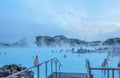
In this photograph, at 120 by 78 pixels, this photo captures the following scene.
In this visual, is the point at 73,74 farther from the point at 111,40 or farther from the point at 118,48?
the point at 111,40

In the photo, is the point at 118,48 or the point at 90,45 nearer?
the point at 118,48

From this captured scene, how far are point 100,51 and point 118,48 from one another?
616 inches

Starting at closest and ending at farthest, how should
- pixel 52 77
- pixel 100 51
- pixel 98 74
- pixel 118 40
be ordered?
pixel 52 77 < pixel 98 74 < pixel 118 40 < pixel 100 51

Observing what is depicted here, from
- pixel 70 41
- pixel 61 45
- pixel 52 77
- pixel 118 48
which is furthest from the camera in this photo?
pixel 61 45

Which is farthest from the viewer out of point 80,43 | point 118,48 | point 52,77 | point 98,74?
point 80,43

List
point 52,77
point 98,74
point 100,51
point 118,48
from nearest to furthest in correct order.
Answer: point 52,77 → point 98,74 → point 118,48 → point 100,51

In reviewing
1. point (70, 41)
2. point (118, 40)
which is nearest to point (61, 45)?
point (70, 41)

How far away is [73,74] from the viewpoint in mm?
10930

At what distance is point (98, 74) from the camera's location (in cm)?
1339

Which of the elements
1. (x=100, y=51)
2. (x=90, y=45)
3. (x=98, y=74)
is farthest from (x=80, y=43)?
(x=98, y=74)

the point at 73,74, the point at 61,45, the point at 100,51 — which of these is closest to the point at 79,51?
the point at 100,51

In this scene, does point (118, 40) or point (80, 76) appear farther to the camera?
point (118, 40)

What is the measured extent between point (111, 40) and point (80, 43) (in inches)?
552

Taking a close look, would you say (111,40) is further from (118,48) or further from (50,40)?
(50,40)
